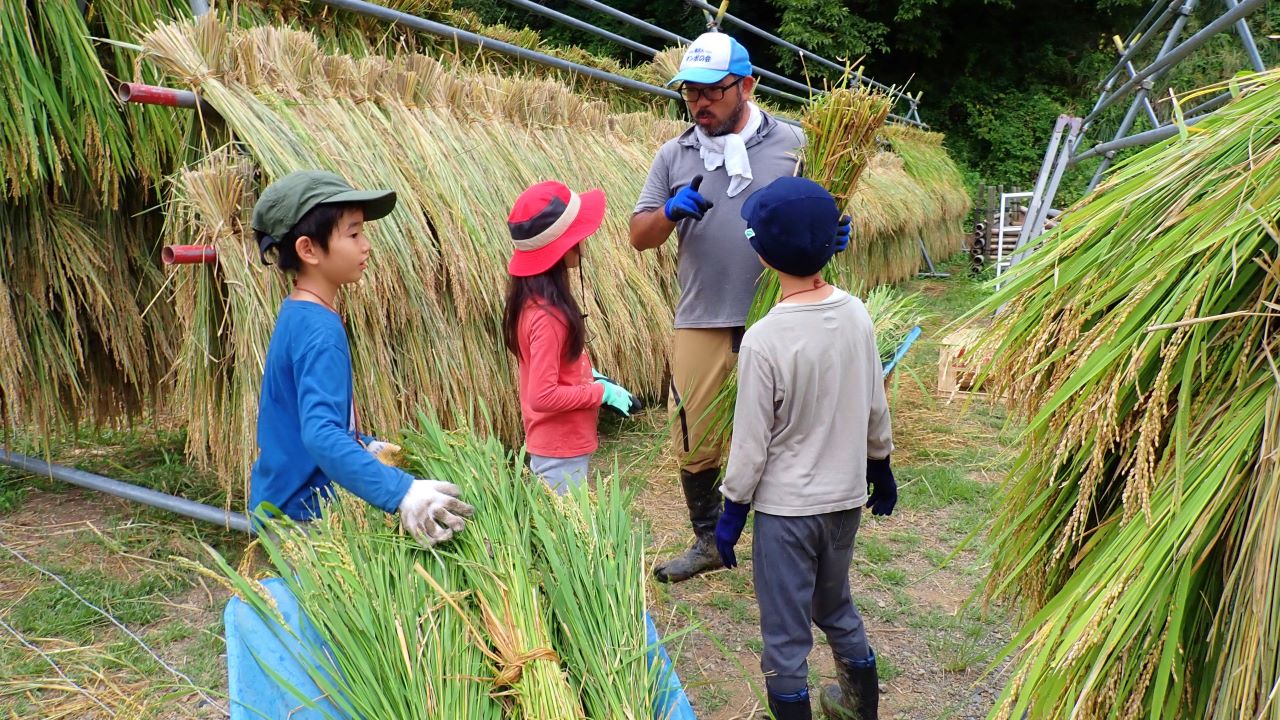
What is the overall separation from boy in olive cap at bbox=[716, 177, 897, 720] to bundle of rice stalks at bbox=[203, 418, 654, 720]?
43cm

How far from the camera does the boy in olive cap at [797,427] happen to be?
2.08 meters

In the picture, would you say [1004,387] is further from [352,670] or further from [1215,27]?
[1215,27]

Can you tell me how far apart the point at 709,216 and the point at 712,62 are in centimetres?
52

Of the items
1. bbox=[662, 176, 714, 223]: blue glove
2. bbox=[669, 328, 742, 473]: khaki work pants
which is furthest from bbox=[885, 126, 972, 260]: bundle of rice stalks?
bbox=[662, 176, 714, 223]: blue glove

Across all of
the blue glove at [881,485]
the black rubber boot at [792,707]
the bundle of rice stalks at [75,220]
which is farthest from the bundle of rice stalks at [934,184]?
the black rubber boot at [792,707]

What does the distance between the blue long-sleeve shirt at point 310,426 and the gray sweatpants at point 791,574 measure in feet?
2.96

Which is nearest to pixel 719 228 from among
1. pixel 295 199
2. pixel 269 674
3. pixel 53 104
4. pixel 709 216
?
pixel 709 216

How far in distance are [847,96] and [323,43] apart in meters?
2.93

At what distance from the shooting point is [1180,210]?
1418mm

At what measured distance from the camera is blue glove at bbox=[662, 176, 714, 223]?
291 cm

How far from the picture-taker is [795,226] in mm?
2057

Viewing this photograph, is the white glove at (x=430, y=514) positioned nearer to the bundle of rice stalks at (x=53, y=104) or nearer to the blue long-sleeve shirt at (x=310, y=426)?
the blue long-sleeve shirt at (x=310, y=426)

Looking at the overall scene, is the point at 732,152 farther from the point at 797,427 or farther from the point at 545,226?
the point at 797,427

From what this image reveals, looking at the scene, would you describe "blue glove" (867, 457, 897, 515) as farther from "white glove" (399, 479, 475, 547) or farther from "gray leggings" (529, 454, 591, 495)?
"white glove" (399, 479, 475, 547)
